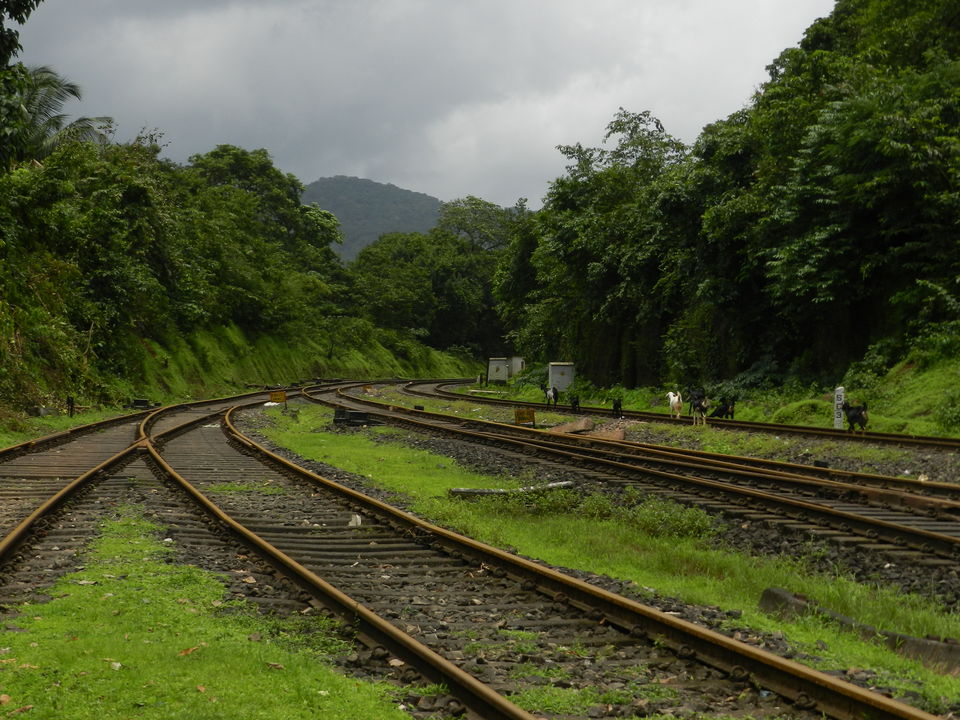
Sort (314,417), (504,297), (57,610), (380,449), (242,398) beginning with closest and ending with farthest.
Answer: (57,610)
(380,449)
(314,417)
(242,398)
(504,297)

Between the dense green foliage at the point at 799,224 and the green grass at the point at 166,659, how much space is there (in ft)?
65.1

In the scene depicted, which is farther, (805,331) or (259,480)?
(805,331)

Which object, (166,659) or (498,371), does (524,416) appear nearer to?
(166,659)

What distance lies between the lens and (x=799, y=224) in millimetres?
24891

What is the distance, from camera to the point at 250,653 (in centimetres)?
502

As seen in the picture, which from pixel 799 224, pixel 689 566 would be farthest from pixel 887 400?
pixel 689 566

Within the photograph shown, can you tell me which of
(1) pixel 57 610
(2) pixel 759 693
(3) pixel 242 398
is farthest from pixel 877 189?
(3) pixel 242 398

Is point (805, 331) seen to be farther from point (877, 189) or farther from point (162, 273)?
point (162, 273)

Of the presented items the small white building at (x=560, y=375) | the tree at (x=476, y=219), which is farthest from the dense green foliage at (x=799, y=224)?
the tree at (x=476, y=219)

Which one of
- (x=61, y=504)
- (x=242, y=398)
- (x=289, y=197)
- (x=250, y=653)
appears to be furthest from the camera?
(x=289, y=197)

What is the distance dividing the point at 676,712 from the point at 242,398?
33.9 meters

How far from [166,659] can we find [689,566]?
17.1ft

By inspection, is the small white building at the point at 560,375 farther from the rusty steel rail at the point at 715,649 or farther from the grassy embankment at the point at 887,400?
the rusty steel rail at the point at 715,649

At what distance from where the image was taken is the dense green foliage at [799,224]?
22.1 meters
